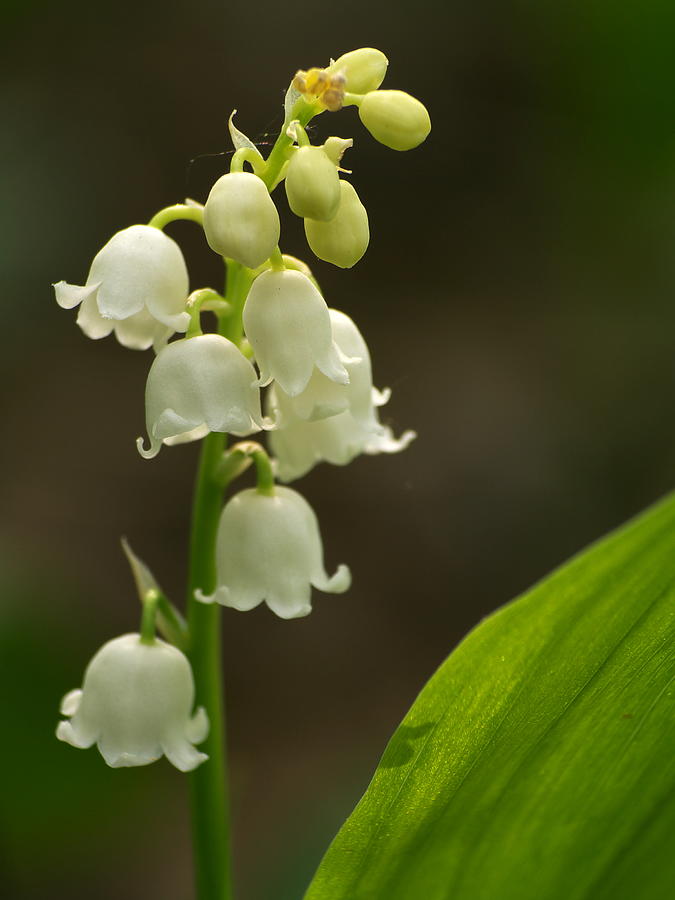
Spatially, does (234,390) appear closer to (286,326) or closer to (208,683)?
(286,326)

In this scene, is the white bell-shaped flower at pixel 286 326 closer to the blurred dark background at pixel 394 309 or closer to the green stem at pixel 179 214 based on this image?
the green stem at pixel 179 214

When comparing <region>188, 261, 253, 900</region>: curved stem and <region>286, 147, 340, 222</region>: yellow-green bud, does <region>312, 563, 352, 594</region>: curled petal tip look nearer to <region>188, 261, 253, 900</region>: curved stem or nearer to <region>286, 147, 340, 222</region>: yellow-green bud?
<region>188, 261, 253, 900</region>: curved stem

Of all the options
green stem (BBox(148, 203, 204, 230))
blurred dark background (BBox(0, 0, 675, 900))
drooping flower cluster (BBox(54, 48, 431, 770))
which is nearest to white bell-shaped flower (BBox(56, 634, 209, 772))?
drooping flower cluster (BBox(54, 48, 431, 770))

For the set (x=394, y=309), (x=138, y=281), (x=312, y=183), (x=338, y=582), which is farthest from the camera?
(x=394, y=309)

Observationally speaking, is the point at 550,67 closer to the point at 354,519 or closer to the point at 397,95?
the point at 354,519

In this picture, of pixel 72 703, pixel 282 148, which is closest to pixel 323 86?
pixel 282 148

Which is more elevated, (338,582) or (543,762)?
(338,582)

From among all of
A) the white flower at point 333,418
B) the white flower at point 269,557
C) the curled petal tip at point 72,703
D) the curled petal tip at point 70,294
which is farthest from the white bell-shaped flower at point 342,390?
the curled petal tip at point 72,703

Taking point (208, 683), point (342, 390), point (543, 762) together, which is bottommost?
point (543, 762)
